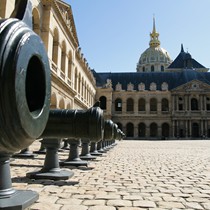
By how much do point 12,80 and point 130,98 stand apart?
52.3 meters

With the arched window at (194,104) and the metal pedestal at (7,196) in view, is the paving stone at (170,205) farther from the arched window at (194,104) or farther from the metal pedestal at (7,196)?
the arched window at (194,104)

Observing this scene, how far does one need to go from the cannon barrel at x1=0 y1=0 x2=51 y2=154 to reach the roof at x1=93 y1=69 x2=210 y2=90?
173ft

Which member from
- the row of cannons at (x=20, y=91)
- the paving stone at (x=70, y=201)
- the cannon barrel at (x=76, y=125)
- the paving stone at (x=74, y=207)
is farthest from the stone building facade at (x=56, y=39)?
the paving stone at (x=74, y=207)

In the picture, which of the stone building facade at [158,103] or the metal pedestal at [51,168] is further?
the stone building facade at [158,103]

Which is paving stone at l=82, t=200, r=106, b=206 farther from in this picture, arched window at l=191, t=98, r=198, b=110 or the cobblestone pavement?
arched window at l=191, t=98, r=198, b=110

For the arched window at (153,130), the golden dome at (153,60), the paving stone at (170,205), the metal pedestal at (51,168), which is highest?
the golden dome at (153,60)

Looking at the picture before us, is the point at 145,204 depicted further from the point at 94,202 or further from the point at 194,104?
the point at 194,104

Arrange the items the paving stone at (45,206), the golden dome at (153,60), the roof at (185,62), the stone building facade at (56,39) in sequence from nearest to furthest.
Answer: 1. the paving stone at (45,206)
2. the stone building facade at (56,39)
3. the roof at (185,62)
4. the golden dome at (153,60)

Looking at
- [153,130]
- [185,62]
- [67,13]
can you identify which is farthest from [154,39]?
[67,13]

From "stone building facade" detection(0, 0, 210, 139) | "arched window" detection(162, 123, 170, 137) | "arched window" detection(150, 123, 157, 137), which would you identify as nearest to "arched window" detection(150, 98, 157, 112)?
"stone building facade" detection(0, 0, 210, 139)

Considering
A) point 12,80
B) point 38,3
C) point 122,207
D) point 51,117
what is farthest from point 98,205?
point 38,3

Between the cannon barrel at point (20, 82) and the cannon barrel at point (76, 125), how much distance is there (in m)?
2.80

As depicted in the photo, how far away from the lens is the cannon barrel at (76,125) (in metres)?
5.28

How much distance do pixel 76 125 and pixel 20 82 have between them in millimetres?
3466
